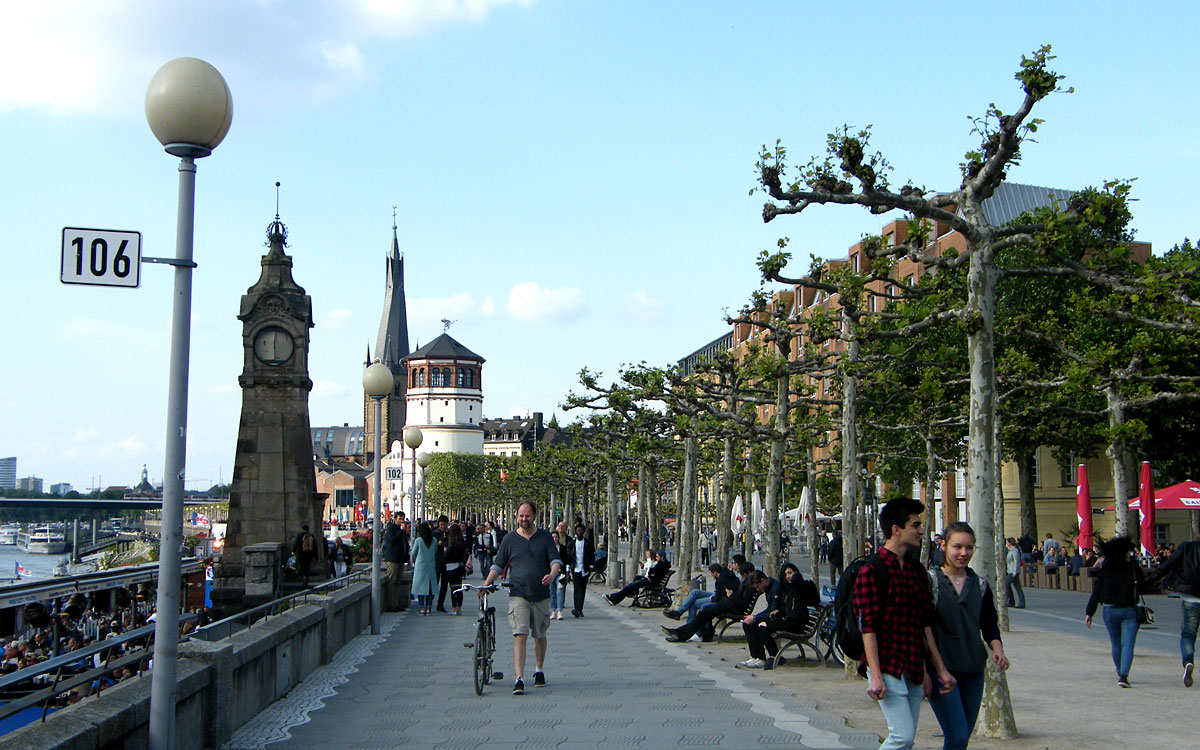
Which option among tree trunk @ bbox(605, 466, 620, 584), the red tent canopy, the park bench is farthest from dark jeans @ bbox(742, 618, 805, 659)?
tree trunk @ bbox(605, 466, 620, 584)

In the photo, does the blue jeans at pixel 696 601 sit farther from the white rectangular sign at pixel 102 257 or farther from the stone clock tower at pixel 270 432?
the white rectangular sign at pixel 102 257

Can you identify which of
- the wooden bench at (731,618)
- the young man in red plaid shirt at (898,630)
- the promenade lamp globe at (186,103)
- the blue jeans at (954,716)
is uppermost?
the promenade lamp globe at (186,103)

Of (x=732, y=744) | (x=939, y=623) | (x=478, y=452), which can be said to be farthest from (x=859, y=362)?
(x=478, y=452)

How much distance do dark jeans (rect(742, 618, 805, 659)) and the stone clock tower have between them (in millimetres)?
13120

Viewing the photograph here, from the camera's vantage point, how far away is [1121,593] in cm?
1250

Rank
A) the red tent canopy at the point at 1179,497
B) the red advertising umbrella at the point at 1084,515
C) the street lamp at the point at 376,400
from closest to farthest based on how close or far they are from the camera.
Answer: the street lamp at the point at 376,400
the red advertising umbrella at the point at 1084,515
the red tent canopy at the point at 1179,497

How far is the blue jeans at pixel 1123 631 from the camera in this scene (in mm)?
12609

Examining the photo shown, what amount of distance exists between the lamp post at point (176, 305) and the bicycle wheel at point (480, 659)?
4.61m

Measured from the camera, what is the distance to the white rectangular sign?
21.5 feet

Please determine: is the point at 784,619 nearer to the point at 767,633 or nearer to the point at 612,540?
the point at 767,633

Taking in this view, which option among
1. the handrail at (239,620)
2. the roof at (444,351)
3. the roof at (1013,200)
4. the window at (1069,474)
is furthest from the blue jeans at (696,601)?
the roof at (444,351)

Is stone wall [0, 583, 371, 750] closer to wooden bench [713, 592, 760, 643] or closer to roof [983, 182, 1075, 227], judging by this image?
wooden bench [713, 592, 760, 643]

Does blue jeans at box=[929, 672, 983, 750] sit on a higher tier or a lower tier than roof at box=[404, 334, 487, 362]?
lower

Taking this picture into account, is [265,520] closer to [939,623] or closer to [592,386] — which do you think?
[592,386]
